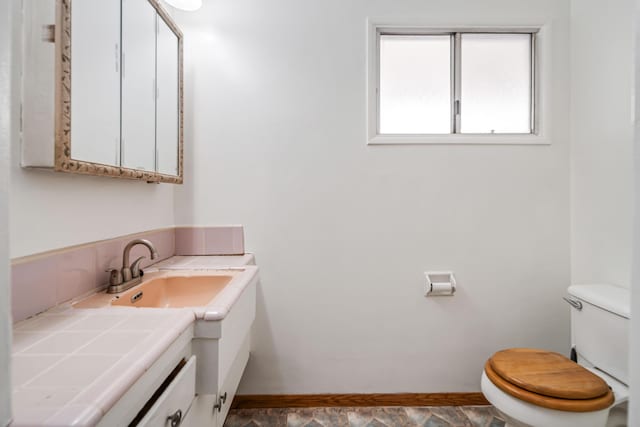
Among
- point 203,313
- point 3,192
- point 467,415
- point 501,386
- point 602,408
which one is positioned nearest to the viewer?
point 3,192

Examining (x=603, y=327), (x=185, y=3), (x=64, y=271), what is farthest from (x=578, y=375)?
(x=185, y=3)

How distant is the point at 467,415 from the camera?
1.64 metres

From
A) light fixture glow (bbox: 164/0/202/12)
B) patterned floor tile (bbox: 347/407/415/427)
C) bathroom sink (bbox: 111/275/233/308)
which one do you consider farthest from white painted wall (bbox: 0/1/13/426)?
patterned floor tile (bbox: 347/407/415/427)

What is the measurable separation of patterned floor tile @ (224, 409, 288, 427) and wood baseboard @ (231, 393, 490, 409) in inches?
1.0

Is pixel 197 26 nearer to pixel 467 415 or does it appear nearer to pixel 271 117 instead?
pixel 271 117

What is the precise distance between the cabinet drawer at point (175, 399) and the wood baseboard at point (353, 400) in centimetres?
97

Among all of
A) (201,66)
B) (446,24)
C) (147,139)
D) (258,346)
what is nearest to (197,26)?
(201,66)

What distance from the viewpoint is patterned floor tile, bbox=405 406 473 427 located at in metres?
1.58

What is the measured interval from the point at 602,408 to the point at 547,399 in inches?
7.2

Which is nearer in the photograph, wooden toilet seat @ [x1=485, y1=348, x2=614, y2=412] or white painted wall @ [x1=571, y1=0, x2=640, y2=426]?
wooden toilet seat @ [x1=485, y1=348, x2=614, y2=412]

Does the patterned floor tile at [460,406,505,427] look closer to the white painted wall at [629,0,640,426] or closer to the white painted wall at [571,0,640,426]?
the white painted wall at [571,0,640,426]

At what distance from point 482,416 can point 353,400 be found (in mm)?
686

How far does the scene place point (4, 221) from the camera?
365 millimetres

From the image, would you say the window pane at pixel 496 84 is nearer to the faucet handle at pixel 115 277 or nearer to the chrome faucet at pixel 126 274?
the chrome faucet at pixel 126 274
